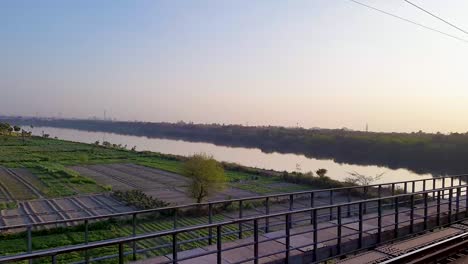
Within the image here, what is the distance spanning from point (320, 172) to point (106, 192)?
19.2 metres

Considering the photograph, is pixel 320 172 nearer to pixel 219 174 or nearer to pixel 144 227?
pixel 219 174

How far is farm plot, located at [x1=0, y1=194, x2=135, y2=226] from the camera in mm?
23552

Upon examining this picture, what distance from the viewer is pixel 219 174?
29828 millimetres

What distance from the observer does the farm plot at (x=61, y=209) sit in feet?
77.3

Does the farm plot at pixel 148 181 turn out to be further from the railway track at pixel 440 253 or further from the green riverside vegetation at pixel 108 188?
the railway track at pixel 440 253

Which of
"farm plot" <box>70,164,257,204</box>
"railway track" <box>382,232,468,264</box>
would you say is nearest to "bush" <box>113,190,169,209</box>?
"farm plot" <box>70,164,257,204</box>

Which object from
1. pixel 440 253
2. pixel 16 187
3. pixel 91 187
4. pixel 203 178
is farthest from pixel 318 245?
pixel 16 187

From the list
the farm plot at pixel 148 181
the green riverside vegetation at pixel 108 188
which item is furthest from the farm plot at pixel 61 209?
the farm plot at pixel 148 181

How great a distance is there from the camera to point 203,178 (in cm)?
2891

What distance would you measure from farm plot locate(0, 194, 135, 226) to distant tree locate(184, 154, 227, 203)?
4442 mm

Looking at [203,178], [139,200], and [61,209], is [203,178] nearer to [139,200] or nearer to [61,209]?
[139,200]

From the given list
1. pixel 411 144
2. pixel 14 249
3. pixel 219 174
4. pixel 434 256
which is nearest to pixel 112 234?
pixel 14 249

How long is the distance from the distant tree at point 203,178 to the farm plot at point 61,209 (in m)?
4.44

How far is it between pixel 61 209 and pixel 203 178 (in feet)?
29.7
